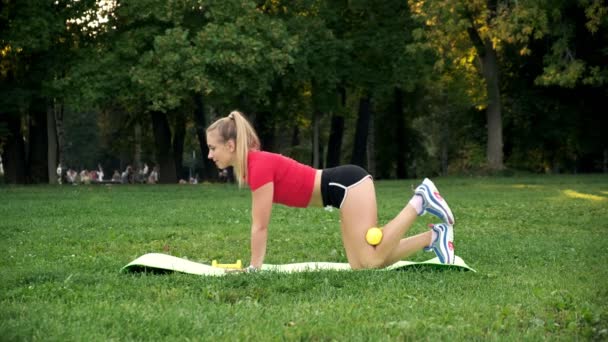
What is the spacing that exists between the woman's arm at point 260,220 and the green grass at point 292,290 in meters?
0.55

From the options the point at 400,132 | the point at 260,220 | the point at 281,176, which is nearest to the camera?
the point at 260,220

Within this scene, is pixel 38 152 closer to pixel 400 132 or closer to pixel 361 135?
pixel 361 135

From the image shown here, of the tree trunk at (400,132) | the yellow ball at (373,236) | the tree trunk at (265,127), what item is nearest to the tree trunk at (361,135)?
the tree trunk at (265,127)

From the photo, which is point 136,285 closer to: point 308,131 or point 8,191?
point 8,191

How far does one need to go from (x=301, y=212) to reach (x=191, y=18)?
17.9m

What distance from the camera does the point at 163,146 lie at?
133 feet

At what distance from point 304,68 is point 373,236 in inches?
1125

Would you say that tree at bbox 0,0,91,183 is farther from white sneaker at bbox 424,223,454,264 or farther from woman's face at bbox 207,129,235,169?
white sneaker at bbox 424,223,454,264

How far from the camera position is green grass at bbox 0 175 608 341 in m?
5.95

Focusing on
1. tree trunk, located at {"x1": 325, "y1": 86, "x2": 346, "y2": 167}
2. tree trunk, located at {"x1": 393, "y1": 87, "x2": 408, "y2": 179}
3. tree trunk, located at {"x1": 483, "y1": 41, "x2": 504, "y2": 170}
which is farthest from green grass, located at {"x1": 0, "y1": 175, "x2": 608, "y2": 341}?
tree trunk, located at {"x1": 393, "y1": 87, "x2": 408, "y2": 179}

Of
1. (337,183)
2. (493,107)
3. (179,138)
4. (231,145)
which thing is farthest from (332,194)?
(179,138)

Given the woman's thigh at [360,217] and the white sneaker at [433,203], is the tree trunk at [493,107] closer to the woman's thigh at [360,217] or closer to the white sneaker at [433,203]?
the white sneaker at [433,203]

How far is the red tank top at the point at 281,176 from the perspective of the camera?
8.57m

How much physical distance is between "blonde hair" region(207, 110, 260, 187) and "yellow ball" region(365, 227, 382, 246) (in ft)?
4.56
